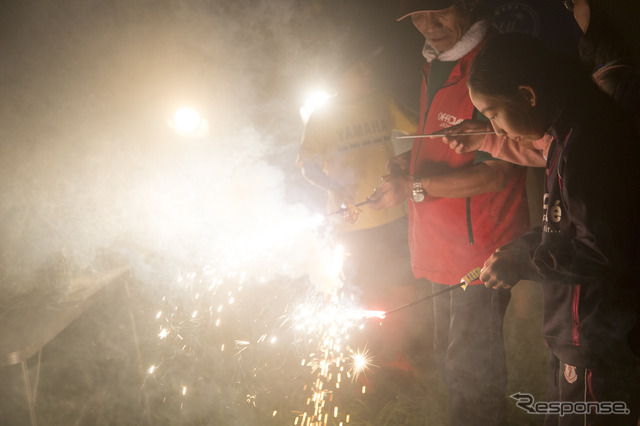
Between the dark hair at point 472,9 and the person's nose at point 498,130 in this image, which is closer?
the person's nose at point 498,130

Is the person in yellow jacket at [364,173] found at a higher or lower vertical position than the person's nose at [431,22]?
lower

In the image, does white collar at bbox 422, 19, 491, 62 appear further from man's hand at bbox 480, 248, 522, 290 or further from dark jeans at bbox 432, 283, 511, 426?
dark jeans at bbox 432, 283, 511, 426

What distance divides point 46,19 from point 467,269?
190 inches

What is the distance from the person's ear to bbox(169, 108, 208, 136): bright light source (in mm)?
4107

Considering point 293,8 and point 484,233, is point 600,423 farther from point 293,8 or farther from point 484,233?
point 293,8

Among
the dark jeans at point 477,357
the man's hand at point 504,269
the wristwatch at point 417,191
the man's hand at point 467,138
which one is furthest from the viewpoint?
the wristwatch at point 417,191

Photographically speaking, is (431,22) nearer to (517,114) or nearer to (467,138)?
(467,138)

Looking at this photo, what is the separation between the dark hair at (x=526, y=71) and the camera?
1.54m

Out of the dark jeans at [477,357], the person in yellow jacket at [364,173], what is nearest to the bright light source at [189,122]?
the person in yellow jacket at [364,173]

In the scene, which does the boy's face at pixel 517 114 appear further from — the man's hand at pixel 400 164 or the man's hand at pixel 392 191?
the man's hand at pixel 400 164

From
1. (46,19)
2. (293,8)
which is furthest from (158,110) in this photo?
(293,8)

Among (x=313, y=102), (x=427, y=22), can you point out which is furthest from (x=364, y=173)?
(x=427, y=22)

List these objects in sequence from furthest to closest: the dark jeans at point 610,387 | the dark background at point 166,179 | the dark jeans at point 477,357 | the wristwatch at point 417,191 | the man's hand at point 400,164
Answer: the dark background at point 166,179, the man's hand at point 400,164, the wristwatch at point 417,191, the dark jeans at point 477,357, the dark jeans at point 610,387

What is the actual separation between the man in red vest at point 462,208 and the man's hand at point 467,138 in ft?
0.22
